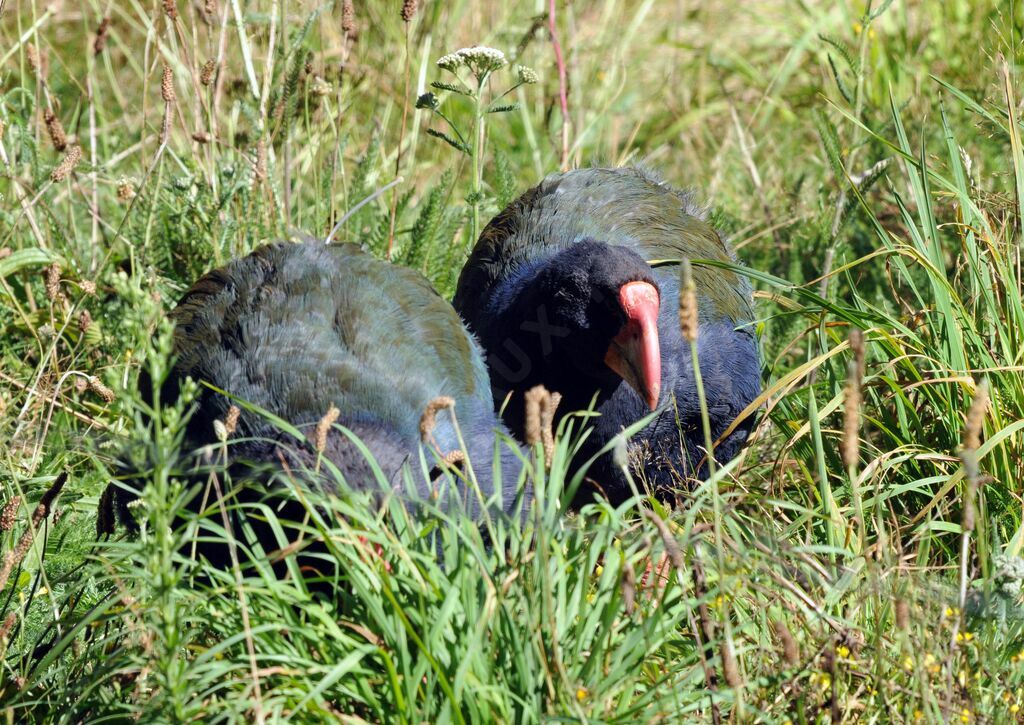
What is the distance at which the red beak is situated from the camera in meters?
2.85

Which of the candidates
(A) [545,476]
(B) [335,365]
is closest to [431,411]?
(A) [545,476]

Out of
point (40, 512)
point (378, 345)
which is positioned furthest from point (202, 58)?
point (40, 512)

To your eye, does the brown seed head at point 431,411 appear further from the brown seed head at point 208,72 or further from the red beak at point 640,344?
the brown seed head at point 208,72

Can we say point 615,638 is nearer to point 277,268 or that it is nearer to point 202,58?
point 277,268

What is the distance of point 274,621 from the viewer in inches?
79.3

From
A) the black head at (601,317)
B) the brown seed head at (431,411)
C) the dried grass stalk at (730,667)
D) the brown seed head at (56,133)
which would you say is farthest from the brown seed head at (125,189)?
the dried grass stalk at (730,667)

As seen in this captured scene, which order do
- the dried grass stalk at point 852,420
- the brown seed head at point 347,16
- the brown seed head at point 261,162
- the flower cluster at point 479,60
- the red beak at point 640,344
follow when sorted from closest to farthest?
the dried grass stalk at point 852,420, the red beak at point 640,344, the flower cluster at point 479,60, the brown seed head at point 347,16, the brown seed head at point 261,162

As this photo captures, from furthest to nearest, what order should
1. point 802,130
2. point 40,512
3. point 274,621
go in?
point 802,130, point 40,512, point 274,621

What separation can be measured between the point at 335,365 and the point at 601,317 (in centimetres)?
72

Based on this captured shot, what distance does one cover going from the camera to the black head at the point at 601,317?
2881 millimetres

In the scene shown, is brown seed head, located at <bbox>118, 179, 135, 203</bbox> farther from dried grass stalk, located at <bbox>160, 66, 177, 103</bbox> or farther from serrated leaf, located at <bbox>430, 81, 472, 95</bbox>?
serrated leaf, located at <bbox>430, 81, 472, 95</bbox>

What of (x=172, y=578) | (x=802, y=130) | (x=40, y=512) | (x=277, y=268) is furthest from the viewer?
(x=802, y=130)

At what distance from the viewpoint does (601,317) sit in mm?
2998

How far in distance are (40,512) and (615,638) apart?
1.02 m
